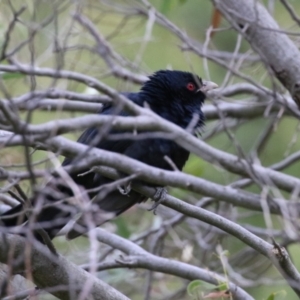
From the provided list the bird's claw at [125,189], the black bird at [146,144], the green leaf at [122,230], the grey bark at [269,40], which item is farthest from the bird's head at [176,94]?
the green leaf at [122,230]

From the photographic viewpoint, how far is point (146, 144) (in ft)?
15.9

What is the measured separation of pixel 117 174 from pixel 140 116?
40 cm

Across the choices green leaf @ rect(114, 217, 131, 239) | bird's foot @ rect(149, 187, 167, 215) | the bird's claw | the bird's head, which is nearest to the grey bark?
the bird's head

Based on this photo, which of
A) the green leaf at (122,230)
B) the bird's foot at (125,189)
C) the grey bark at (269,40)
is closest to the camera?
the bird's foot at (125,189)

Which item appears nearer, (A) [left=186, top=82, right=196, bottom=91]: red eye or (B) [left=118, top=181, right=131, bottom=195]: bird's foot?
(B) [left=118, top=181, right=131, bottom=195]: bird's foot

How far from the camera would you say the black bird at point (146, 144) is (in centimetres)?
471

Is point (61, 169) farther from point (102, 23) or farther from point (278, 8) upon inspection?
point (278, 8)

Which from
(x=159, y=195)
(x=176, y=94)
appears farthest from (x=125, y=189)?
(x=176, y=94)

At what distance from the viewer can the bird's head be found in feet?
17.0

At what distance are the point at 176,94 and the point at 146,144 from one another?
0.68 meters

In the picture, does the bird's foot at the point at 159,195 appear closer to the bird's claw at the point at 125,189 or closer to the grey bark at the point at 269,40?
the bird's claw at the point at 125,189

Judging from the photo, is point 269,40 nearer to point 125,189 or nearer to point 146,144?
point 146,144

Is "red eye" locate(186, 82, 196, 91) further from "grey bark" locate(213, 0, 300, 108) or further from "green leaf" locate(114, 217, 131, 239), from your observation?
"green leaf" locate(114, 217, 131, 239)

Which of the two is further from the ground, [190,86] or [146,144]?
[190,86]
